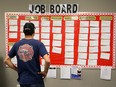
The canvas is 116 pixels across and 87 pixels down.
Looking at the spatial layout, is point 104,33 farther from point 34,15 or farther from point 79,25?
point 34,15

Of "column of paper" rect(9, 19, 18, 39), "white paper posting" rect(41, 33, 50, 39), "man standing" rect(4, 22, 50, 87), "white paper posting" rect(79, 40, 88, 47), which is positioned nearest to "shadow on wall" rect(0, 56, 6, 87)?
"column of paper" rect(9, 19, 18, 39)

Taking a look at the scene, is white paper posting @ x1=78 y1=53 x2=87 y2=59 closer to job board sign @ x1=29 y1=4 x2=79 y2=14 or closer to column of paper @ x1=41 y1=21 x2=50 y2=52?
column of paper @ x1=41 y1=21 x2=50 y2=52

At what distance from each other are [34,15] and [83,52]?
2.96 feet

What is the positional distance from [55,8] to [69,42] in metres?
0.54

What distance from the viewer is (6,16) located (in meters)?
3.21

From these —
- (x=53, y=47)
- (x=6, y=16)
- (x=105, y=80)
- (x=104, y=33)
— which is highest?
(x=6, y=16)

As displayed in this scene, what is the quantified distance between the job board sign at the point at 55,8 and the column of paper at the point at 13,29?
0.99ft

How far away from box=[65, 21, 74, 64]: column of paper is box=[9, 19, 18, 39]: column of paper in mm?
751

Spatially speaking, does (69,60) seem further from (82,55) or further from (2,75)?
(2,75)

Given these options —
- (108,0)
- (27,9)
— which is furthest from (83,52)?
(27,9)

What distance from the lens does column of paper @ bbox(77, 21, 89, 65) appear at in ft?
10.2

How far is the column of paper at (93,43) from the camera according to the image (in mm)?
3088

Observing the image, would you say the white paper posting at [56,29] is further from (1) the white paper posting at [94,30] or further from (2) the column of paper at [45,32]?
(1) the white paper posting at [94,30]


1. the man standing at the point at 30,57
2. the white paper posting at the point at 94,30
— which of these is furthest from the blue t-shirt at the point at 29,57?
the white paper posting at the point at 94,30
